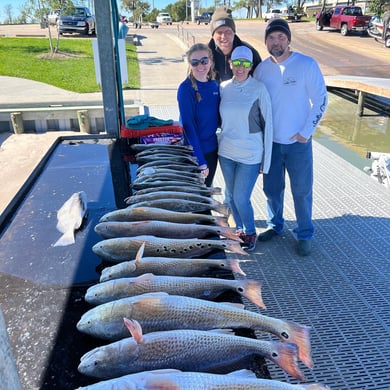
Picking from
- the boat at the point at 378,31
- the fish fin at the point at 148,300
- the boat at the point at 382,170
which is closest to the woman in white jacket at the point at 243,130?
the fish fin at the point at 148,300

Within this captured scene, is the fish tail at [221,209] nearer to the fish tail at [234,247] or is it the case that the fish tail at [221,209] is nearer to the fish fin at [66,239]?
the fish tail at [234,247]

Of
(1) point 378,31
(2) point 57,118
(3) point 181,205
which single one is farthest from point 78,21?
(3) point 181,205

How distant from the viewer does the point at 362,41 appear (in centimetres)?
2994

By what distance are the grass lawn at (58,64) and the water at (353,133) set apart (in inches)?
298

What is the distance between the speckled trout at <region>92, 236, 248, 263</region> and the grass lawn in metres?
12.8

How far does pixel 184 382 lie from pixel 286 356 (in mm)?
542

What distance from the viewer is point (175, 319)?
1.84m

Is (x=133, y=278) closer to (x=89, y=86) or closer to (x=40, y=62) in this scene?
(x=89, y=86)

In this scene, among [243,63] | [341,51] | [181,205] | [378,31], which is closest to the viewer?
[181,205]

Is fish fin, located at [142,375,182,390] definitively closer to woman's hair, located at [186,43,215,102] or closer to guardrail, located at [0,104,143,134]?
woman's hair, located at [186,43,215,102]

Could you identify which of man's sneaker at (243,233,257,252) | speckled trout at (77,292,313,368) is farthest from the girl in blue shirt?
speckled trout at (77,292,313,368)

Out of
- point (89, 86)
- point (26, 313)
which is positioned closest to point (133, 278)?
point (26, 313)

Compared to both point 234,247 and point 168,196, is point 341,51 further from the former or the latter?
point 234,247

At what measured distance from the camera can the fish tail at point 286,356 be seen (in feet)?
5.75
